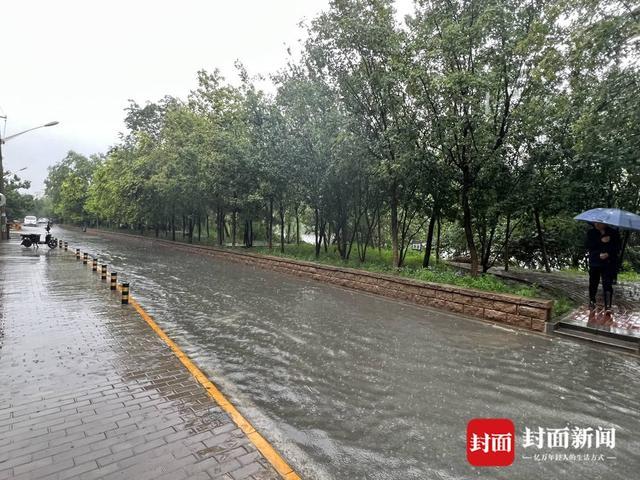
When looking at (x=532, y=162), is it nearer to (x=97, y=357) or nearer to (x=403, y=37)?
(x=403, y=37)

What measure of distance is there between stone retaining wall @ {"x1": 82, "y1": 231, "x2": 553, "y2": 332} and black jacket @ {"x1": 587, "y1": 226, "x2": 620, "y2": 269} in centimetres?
165

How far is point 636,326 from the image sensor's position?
7133mm

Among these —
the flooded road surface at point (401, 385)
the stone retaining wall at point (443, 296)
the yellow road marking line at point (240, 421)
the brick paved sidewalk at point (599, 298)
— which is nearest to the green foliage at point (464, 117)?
the stone retaining wall at point (443, 296)

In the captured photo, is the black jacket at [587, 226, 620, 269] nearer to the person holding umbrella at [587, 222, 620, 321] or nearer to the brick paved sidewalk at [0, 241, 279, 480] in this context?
the person holding umbrella at [587, 222, 620, 321]

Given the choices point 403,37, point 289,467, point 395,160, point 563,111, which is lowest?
point 289,467

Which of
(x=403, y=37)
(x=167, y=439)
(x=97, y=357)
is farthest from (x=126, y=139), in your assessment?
(x=167, y=439)

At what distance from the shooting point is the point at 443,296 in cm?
944

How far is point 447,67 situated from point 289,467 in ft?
33.9

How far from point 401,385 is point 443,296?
5.01 metres

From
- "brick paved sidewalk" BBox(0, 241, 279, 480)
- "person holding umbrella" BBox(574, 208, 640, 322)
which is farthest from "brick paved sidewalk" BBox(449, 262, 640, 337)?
"brick paved sidewalk" BBox(0, 241, 279, 480)

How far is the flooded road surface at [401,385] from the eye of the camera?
3.41 meters

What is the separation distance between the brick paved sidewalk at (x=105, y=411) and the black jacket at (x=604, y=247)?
326 inches

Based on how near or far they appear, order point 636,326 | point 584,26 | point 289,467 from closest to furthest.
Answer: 1. point 289,467
2. point 636,326
3. point 584,26

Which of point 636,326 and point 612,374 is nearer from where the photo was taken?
point 612,374
